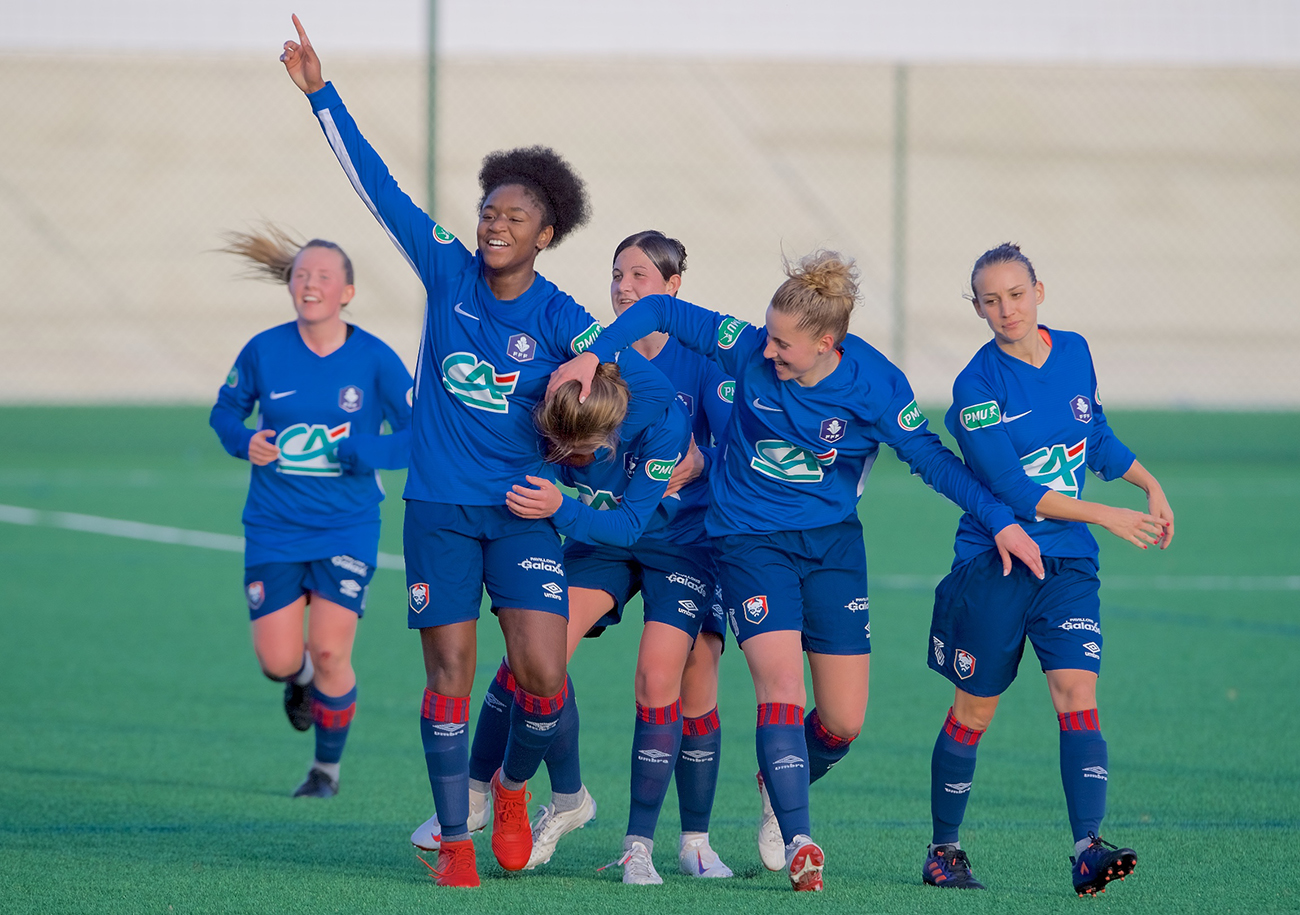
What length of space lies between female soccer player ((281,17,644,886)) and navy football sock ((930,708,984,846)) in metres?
1.15

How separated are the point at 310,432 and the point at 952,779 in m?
2.81

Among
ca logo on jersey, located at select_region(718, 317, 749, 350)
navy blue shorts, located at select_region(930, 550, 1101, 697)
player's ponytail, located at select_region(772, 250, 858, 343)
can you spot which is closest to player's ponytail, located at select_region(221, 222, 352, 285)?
ca logo on jersey, located at select_region(718, 317, 749, 350)

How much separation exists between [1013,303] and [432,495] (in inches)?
70.4

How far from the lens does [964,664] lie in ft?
14.8

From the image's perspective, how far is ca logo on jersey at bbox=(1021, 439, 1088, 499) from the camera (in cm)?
449

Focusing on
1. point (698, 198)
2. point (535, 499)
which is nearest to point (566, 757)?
point (535, 499)

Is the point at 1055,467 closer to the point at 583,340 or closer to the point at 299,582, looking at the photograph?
the point at 583,340

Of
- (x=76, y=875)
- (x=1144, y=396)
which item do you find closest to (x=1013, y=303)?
(x=76, y=875)

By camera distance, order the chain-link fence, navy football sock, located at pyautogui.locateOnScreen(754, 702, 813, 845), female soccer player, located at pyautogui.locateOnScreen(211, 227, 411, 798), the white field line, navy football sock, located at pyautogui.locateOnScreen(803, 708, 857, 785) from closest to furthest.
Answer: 1. navy football sock, located at pyautogui.locateOnScreen(754, 702, 813, 845)
2. navy football sock, located at pyautogui.locateOnScreen(803, 708, 857, 785)
3. female soccer player, located at pyautogui.locateOnScreen(211, 227, 411, 798)
4. the white field line
5. the chain-link fence

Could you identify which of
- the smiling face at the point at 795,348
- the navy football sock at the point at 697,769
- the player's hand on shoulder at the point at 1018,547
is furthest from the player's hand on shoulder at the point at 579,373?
the player's hand on shoulder at the point at 1018,547

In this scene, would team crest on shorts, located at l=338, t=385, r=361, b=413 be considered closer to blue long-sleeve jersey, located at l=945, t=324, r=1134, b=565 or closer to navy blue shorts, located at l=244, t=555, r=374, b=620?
navy blue shorts, located at l=244, t=555, r=374, b=620

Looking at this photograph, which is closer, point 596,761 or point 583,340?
point 583,340

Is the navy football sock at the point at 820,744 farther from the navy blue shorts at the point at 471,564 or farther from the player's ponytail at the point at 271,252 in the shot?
the player's ponytail at the point at 271,252

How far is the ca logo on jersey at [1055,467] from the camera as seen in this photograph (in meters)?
4.49
